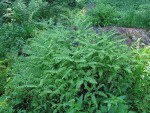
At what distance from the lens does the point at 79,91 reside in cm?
442

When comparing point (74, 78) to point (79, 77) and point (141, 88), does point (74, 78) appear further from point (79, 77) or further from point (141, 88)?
point (141, 88)

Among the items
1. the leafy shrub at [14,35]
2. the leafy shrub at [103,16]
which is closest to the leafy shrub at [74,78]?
the leafy shrub at [14,35]

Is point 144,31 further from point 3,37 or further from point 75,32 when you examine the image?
point 3,37

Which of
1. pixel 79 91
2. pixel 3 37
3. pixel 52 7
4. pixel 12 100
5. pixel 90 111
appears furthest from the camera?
pixel 52 7

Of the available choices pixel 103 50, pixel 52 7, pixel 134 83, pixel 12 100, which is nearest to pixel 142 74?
pixel 134 83

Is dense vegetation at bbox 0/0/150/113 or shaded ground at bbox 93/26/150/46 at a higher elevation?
dense vegetation at bbox 0/0/150/113

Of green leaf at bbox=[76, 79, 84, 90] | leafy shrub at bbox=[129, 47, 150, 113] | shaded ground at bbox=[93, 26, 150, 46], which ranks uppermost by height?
green leaf at bbox=[76, 79, 84, 90]

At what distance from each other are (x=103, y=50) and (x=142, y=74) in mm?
716

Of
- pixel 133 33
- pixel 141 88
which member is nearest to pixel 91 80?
pixel 141 88

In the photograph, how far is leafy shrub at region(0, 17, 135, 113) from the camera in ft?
14.0

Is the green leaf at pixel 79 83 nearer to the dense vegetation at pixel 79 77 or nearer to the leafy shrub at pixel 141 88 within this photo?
the dense vegetation at pixel 79 77

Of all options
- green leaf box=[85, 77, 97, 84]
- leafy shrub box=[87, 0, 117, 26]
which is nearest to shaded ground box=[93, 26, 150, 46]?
leafy shrub box=[87, 0, 117, 26]

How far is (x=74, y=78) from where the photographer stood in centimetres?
440

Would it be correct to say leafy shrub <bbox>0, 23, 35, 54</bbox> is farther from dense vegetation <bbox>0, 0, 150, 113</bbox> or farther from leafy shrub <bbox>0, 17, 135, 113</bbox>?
leafy shrub <bbox>0, 17, 135, 113</bbox>
